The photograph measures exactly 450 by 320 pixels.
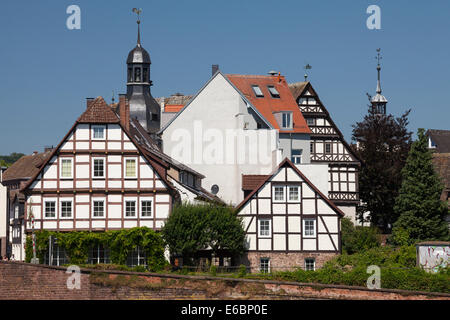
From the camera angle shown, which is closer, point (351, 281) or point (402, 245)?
point (351, 281)

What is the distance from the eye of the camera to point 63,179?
61.7m

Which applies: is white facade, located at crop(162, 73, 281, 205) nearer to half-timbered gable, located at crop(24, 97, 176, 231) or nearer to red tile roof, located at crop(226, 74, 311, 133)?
red tile roof, located at crop(226, 74, 311, 133)

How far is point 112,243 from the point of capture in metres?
59.9

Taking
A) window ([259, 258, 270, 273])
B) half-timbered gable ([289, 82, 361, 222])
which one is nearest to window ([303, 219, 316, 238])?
window ([259, 258, 270, 273])

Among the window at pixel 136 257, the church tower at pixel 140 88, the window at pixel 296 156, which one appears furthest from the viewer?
the church tower at pixel 140 88

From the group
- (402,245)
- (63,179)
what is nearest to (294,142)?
(402,245)

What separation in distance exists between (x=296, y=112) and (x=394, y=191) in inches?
375

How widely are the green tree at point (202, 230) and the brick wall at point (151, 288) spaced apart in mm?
10038

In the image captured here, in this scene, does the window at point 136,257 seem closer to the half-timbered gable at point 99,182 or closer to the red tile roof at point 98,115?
the half-timbered gable at point 99,182

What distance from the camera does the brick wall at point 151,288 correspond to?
158ft

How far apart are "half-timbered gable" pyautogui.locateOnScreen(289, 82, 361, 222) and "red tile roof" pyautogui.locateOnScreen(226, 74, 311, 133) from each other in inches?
41.0

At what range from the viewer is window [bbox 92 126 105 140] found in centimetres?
6200

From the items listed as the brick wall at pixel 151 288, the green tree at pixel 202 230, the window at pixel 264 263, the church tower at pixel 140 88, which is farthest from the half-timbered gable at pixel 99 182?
the church tower at pixel 140 88
